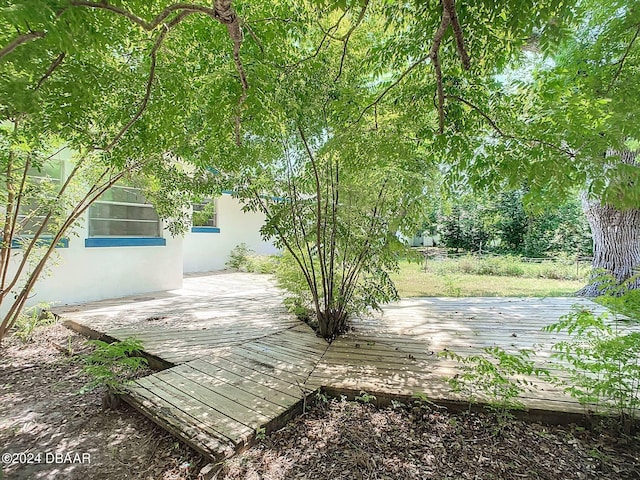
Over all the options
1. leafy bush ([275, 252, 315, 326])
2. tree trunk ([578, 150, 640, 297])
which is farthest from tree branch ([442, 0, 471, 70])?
tree trunk ([578, 150, 640, 297])

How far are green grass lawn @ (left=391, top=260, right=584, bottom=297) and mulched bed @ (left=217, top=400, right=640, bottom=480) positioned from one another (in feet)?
13.1

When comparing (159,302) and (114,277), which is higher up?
(114,277)

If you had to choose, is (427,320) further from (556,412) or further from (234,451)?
(234,451)

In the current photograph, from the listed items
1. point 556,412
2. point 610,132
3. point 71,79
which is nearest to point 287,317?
point 556,412

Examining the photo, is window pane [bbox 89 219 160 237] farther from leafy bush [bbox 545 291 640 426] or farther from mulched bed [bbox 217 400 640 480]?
leafy bush [bbox 545 291 640 426]

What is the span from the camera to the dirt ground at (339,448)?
5.20 ft

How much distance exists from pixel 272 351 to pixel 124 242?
3.86m

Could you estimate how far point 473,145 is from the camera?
2248 mm

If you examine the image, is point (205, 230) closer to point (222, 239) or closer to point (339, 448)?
point (222, 239)

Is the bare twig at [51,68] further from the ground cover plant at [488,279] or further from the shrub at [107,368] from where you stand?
the ground cover plant at [488,279]

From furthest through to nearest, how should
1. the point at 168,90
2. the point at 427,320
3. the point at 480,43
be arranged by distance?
the point at 427,320 < the point at 168,90 < the point at 480,43

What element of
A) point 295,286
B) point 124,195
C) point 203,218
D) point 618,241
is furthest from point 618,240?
point 203,218

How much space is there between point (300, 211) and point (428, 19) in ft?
6.42

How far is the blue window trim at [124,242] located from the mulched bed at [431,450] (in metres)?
4.62
